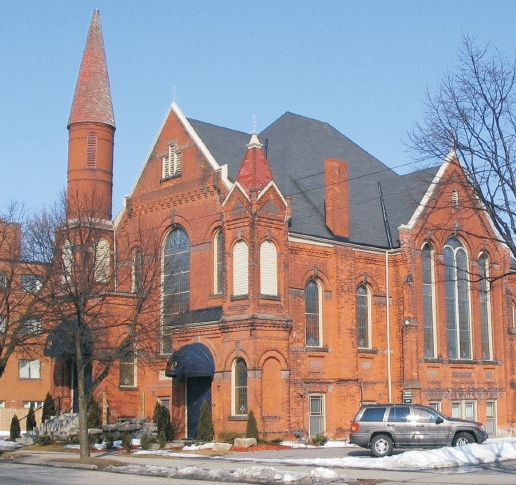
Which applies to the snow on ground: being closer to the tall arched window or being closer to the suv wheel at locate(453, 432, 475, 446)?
the suv wheel at locate(453, 432, 475, 446)

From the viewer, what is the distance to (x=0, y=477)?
21.0 m

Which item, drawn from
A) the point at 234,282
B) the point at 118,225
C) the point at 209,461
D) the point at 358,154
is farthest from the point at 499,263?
the point at 209,461

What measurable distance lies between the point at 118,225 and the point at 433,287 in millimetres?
15227

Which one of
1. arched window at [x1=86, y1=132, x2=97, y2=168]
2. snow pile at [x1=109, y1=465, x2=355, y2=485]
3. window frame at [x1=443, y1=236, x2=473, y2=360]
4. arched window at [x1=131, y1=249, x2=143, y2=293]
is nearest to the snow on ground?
snow pile at [x1=109, y1=465, x2=355, y2=485]

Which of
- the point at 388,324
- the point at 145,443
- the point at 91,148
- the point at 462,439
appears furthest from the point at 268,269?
the point at 91,148

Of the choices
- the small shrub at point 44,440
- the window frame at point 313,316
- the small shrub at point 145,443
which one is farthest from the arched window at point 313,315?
the small shrub at point 44,440

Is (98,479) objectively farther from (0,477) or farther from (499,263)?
(499,263)

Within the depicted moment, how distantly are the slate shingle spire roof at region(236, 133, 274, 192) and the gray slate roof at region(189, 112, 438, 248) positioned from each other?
6.89 feet

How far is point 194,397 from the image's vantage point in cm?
3541

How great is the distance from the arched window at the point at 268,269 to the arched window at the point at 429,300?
8466 millimetres

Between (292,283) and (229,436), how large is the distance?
669cm

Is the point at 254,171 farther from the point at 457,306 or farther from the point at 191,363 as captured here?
the point at 457,306

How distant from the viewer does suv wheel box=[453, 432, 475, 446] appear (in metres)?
26.7

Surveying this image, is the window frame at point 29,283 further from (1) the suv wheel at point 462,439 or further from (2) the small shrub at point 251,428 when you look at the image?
(1) the suv wheel at point 462,439
